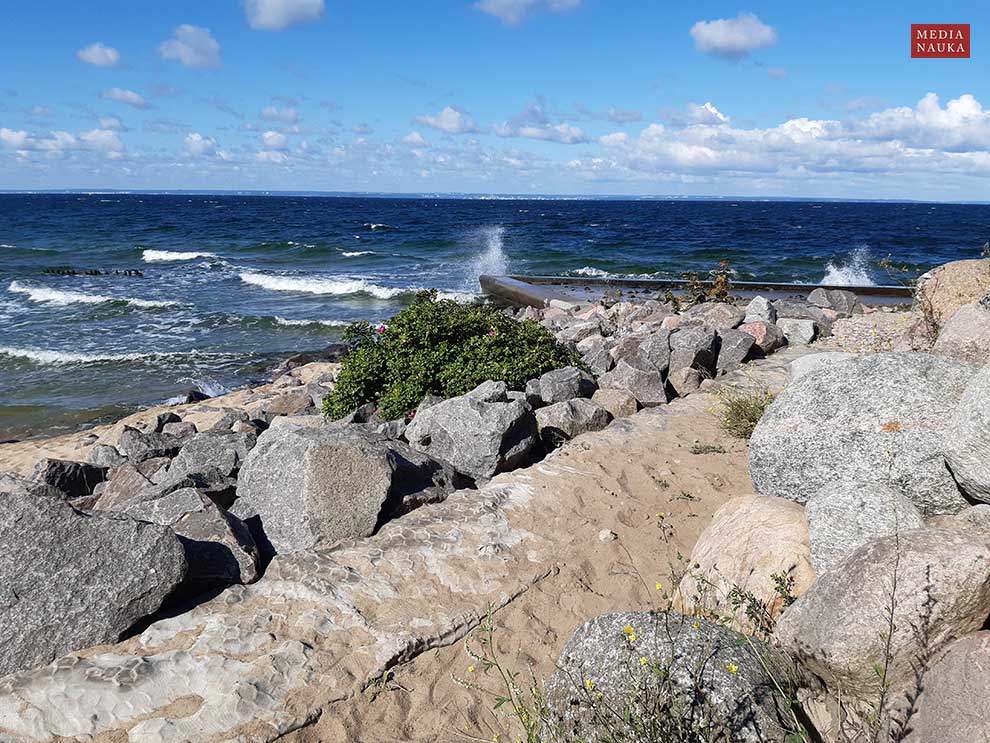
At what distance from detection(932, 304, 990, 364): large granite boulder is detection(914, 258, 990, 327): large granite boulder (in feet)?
3.98

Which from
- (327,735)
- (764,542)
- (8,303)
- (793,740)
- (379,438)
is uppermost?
(8,303)

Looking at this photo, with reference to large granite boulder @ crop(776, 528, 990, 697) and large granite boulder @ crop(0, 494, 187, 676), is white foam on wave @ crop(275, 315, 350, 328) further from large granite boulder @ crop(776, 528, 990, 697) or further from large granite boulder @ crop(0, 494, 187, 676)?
large granite boulder @ crop(776, 528, 990, 697)

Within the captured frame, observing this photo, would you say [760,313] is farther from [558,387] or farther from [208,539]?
[208,539]

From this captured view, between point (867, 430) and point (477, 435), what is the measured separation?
129 inches

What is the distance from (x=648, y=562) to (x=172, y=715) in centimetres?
334

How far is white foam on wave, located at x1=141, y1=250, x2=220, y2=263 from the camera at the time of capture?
37.6 meters

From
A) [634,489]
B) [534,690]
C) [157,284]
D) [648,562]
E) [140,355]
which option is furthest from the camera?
[157,284]

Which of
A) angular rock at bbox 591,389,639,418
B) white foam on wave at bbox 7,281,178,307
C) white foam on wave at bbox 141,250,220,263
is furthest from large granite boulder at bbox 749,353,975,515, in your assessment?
white foam on wave at bbox 141,250,220,263

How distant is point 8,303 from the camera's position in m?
24.6

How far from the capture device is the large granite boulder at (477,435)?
6.79 meters

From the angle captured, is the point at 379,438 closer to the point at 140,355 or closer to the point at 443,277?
the point at 140,355

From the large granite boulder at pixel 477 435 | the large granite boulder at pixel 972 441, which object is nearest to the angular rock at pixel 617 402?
the large granite boulder at pixel 477 435

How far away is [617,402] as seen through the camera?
8.29m

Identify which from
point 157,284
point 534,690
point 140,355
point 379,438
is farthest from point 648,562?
point 157,284
